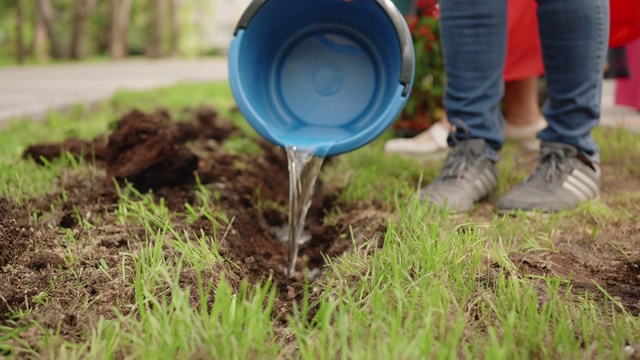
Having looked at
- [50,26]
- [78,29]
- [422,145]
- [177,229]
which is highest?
[177,229]

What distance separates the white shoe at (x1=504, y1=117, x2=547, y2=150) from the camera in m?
3.12

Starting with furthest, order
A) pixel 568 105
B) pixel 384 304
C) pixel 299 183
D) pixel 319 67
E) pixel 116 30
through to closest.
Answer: pixel 116 30, pixel 319 67, pixel 568 105, pixel 299 183, pixel 384 304

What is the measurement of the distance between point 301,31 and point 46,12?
43.1ft

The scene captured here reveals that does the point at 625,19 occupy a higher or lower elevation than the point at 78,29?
higher

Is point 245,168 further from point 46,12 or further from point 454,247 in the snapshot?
point 46,12

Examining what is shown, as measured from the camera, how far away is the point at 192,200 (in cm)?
208

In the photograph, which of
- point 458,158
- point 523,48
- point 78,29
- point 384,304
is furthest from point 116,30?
point 384,304

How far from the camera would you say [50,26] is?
45.8 feet

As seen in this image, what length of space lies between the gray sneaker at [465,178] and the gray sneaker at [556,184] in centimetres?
11

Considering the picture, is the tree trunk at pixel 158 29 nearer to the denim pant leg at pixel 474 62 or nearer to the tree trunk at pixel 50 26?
the tree trunk at pixel 50 26

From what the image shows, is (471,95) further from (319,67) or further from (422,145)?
(422,145)

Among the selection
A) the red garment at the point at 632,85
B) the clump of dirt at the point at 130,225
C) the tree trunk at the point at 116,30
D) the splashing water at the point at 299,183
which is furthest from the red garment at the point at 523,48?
the tree trunk at the point at 116,30

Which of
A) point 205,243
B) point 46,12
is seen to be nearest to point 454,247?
point 205,243

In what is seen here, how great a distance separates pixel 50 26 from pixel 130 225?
1398cm
